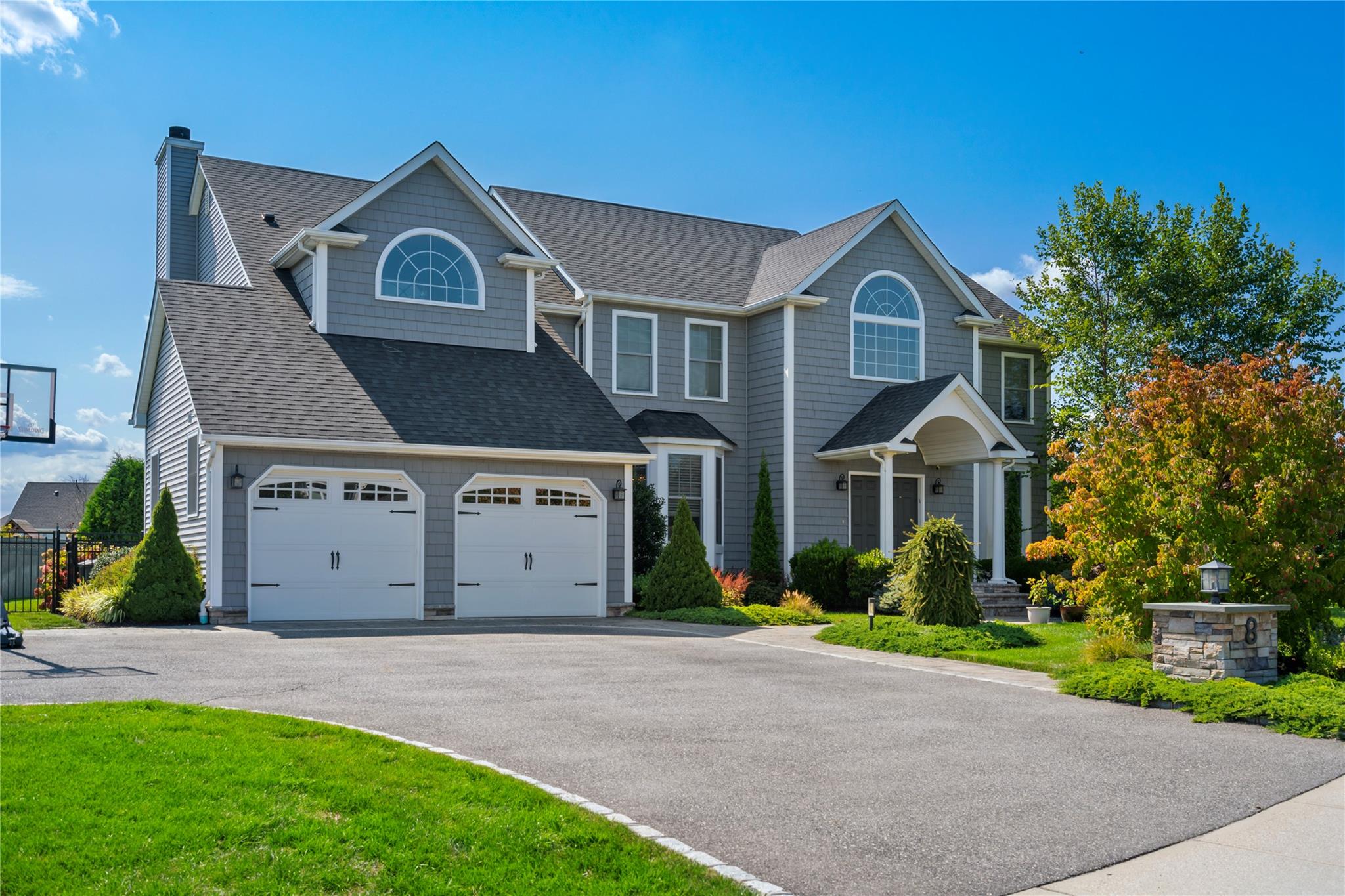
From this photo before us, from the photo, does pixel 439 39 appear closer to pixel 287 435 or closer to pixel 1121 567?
pixel 287 435

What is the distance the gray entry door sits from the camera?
25.3 meters

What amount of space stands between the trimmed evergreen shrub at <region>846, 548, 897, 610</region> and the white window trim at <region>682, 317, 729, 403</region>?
5.01m

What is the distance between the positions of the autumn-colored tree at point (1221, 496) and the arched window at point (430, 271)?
12.2 m

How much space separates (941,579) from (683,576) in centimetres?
519

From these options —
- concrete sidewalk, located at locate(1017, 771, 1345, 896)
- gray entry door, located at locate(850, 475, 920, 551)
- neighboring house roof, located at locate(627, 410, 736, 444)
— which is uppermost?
neighboring house roof, located at locate(627, 410, 736, 444)

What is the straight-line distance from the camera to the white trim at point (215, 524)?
56.5 ft

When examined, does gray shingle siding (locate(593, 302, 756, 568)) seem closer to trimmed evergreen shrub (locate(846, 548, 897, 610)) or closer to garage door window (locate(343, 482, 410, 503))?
trimmed evergreen shrub (locate(846, 548, 897, 610))

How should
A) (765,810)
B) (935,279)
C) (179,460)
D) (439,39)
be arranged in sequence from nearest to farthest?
(765,810), (439,39), (179,460), (935,279)

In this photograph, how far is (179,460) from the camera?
20.8 metres

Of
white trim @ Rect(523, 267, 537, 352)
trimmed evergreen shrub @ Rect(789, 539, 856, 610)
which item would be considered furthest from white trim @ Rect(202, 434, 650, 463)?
trimmed evergreen shrub @ Rect(789, 539, 856, 610)

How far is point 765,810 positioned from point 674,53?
13374mm

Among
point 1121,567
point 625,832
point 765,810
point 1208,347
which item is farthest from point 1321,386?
point 1208,347

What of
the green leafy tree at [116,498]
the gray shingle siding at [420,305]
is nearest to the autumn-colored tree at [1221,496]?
the gray shingle siding at [420,305]

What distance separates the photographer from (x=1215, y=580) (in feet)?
38.3
